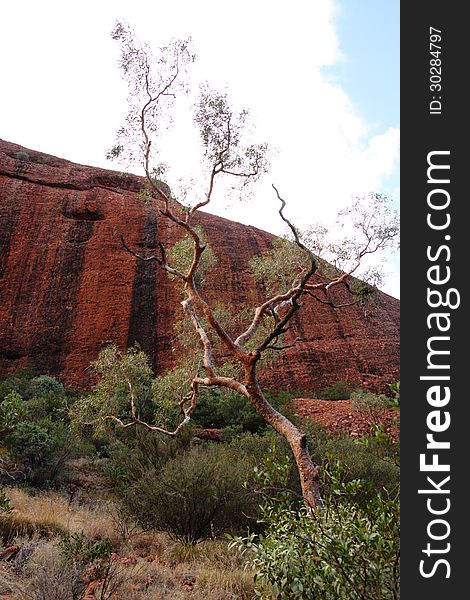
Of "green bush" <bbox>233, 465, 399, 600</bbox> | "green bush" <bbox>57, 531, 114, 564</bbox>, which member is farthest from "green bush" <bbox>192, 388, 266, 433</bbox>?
"green bush" <bbox>233, 465, 399, 600</bbox>

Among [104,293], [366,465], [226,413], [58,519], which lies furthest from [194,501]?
[104,293]

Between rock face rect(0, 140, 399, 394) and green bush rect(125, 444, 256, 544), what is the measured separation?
15672 millimetres

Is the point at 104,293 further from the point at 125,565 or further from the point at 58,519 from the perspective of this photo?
the point at 125,565

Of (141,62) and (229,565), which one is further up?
(141,62)

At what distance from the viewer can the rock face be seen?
23141 mm

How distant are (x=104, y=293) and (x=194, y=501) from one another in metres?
19.2

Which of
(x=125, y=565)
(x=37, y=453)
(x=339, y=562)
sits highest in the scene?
(x=339, y=562)

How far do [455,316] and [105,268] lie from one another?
2453 centimetres

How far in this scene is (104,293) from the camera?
24.7m

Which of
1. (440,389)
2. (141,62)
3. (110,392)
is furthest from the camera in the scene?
(110,392)

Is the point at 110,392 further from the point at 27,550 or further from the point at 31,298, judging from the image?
the point at 31,298

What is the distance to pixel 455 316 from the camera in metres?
2.24

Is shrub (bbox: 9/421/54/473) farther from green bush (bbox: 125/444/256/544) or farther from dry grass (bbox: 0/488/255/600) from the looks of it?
→ green bush (bbox: 125/444/256/544)

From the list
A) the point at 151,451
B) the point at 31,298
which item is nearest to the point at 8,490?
the point at 151,451
